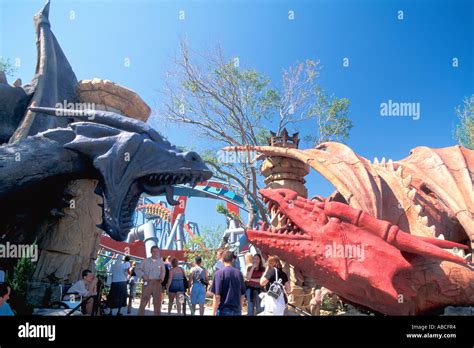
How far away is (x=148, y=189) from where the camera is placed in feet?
11.2

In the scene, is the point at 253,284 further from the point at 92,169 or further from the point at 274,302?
the point at 92,169

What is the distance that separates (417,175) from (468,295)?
200 cm

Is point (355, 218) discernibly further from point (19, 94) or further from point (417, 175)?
point (19, 94)

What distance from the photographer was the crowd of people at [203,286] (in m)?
4.02

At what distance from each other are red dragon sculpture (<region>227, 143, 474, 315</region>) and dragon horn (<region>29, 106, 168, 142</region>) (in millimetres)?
1419

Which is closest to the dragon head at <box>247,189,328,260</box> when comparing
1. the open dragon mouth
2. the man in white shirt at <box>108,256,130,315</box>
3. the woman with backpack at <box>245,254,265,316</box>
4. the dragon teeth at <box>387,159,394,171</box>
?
the open dragon mouth

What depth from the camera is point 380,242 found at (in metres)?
3.18

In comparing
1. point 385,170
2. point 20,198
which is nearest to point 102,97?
point 20,198

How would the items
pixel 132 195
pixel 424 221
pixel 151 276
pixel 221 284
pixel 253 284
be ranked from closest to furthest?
1. pixel 132 195
2. pixel 424 221
3. pixel 221 284
4. pixel 253 284
5. pixel 151 276

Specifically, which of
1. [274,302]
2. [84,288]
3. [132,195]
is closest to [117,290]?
[84,288]

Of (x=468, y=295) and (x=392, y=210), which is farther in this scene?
(x=392, y=210)

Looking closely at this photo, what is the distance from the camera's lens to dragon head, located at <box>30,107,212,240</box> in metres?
3.20

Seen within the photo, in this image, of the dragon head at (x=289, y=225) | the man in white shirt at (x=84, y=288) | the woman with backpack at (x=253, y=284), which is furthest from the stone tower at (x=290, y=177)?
the man in white shirt at (x=84, y=288)

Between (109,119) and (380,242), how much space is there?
2926 millimetres
